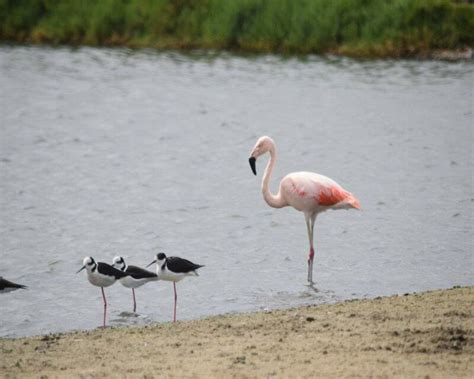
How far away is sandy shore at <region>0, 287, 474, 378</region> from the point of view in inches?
282

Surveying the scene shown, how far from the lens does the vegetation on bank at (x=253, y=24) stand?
93.5 ft

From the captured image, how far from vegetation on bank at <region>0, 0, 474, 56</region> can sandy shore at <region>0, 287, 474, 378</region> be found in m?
20.2

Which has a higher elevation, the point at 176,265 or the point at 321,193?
the point at 321,193

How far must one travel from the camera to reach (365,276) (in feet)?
37.2

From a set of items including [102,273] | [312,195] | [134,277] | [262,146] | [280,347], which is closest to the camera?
[280,347]

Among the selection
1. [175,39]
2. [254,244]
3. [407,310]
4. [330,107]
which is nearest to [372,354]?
[407,310]

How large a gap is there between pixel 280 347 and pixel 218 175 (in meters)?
10.1

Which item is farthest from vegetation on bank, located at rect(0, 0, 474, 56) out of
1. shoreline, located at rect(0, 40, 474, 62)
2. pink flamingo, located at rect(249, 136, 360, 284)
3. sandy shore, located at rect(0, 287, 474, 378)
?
sandy shore, located at rect(0, 287, 474, 378)

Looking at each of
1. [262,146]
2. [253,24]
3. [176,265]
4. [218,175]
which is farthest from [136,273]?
[253,24]

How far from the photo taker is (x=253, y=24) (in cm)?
3066

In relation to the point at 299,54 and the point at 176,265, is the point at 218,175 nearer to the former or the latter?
the point at 176,265

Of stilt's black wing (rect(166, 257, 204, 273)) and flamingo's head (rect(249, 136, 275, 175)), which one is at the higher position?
flamingo's head (rect(249, 136, 275, 175))

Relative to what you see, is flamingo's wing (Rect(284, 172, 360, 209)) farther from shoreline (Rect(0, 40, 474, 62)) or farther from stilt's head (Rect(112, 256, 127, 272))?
shoreline (Rect(0, 40, 474, 62))

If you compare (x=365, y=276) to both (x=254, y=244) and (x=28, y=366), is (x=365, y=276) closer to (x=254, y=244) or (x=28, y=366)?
(x=254, y=244)
